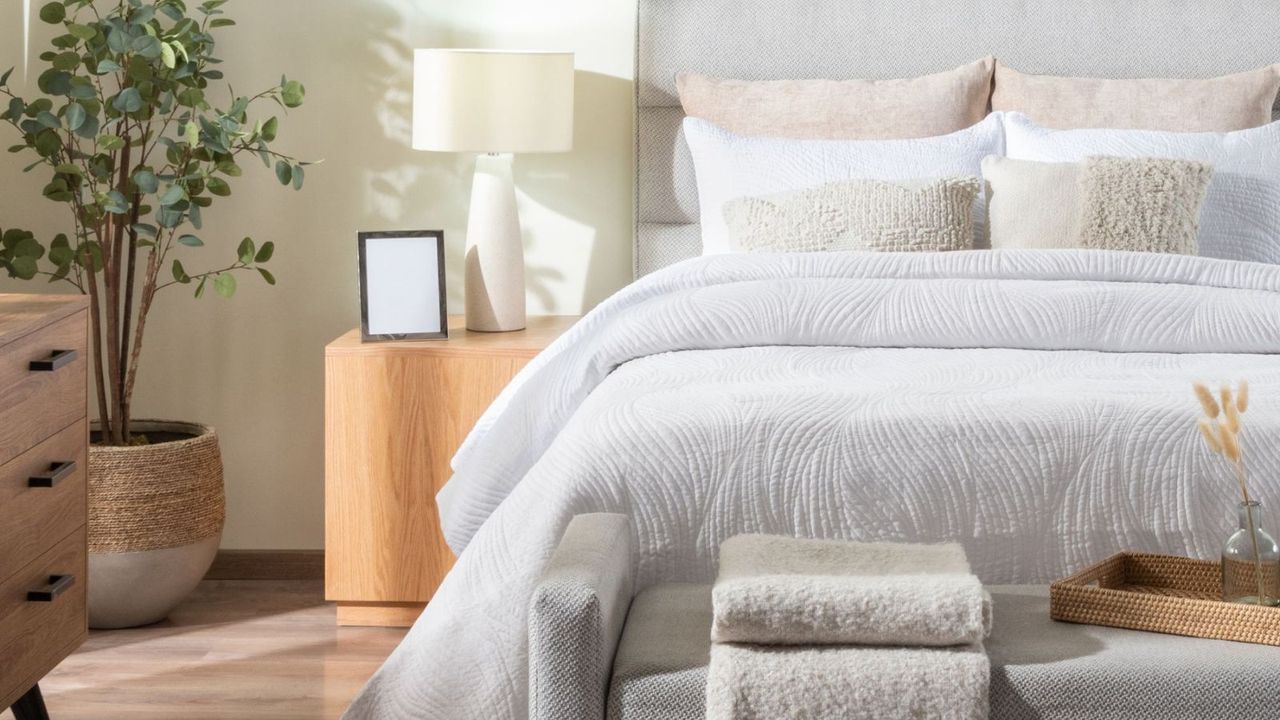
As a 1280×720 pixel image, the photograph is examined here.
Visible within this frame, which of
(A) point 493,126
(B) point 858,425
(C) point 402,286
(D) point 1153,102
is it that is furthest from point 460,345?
(D) point 1153,102

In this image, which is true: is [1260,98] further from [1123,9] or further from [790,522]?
[790,522]

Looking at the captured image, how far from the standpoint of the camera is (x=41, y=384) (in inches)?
85.1

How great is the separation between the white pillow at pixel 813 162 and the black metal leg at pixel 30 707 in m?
1.52

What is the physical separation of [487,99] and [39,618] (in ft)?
4.56

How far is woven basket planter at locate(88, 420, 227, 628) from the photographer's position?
9.75ft

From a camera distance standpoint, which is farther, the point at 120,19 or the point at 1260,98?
the point at 1260,98

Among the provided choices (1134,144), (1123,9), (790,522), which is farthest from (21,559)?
(1123,9)

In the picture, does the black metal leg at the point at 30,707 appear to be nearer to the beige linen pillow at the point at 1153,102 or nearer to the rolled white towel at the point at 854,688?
the rolled white towel at the point at 854,688

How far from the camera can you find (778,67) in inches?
133

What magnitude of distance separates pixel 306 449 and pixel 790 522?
1984 mm

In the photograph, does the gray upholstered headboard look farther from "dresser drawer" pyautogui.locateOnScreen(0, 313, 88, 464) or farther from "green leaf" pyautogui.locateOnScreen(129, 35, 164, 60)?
"dresser drawer" pyautogui.locateOnScreen(0, 313, 88, 464)

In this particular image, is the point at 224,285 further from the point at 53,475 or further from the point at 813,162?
the point at 813,162

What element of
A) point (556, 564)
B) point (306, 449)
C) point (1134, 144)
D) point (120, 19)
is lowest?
point (306, 449)

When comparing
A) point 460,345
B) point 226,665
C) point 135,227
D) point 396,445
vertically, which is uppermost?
point 135,227
